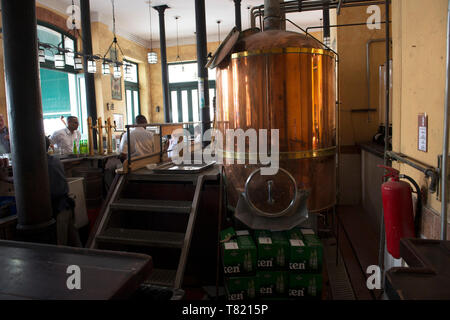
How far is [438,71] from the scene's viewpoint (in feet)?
7.16

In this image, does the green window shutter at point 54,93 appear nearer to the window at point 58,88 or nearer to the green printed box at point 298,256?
the window at point 58,88

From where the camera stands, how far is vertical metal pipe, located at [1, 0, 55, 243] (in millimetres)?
2893

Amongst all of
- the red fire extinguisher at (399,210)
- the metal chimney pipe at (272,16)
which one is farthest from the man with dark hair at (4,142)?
the red fire extinguisher at (399,210)

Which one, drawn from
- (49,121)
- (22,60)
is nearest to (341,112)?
(22,60)

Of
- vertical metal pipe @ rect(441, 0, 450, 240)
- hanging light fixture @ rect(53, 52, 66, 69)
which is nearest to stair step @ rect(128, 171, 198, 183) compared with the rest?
vertical metal pipe @ rect(441, 0, 450, 240)

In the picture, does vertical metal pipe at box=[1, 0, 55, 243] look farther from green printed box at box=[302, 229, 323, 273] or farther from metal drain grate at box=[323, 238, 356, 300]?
metal drain grate at box=[323, 238, 356, 300]

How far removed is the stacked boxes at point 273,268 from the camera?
311 centimetres

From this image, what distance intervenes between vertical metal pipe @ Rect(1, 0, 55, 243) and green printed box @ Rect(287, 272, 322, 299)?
2242 millimetres

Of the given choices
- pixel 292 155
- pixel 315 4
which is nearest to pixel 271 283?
pixel 292 155

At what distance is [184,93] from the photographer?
647 inches

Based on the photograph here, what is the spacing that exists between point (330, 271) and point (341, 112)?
375 centimetres

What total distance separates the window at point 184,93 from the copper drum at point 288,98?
12.6 m
